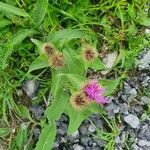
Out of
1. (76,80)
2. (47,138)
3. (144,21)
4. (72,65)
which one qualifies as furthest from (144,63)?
(47,138)

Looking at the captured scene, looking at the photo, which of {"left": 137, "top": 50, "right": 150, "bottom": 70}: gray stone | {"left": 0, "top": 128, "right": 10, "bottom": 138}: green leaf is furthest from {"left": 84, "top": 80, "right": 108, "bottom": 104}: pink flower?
{"left": 0, "top": 128, "right": 10, "bottom": 138}: green leaf

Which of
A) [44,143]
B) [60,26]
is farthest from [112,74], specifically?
[44,143]

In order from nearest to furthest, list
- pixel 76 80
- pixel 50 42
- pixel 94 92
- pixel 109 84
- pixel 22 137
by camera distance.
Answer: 1. pixel 94 92
2. pixel 76 80
3. pixel 109 84
4. pixel 50 42
5. pixel 22 137

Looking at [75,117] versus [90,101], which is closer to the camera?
[90,101]

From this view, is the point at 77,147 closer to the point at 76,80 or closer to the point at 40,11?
the point at 76,80

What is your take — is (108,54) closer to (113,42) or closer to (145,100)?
(113,42)

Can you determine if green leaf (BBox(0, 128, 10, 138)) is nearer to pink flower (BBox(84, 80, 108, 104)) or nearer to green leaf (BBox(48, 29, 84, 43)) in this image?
green leaf (BBox(48, 29, 84, 43))

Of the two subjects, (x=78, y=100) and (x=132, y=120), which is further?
(x=132, y=120)
